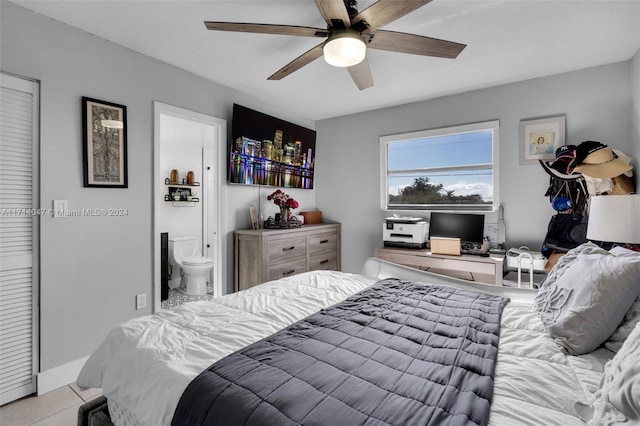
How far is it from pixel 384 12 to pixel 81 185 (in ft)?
7.66

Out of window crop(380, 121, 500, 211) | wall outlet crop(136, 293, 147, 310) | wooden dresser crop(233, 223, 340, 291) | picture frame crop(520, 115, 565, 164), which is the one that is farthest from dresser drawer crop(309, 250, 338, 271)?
picture frame crop(520, 115, 565, 164)

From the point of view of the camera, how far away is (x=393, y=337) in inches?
48.4

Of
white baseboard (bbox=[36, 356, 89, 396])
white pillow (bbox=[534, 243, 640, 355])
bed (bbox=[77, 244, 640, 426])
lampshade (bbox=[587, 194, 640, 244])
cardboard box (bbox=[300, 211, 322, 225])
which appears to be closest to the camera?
bed (bbox=[77, 244, 640, 426])

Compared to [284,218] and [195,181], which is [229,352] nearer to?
[284,218]

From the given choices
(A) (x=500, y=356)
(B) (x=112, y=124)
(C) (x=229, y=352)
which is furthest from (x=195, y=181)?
(A) (x=500, y=356)

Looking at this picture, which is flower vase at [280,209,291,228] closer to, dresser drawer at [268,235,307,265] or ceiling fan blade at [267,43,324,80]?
dresser drawer at [268,235,307,265]

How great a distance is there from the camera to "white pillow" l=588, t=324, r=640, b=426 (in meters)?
0.63

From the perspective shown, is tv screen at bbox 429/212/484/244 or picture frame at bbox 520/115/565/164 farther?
tv screen at bbox 429/212/484/244

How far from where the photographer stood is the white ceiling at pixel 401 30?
1.97 meters

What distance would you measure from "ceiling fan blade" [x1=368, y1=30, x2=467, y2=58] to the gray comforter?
1566 mm

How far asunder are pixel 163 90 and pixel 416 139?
9.33ft

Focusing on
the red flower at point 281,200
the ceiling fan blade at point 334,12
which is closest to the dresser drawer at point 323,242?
the red flower at point 281,200

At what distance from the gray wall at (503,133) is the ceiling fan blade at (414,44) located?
5.54 ft

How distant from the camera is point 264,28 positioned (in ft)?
5.70
